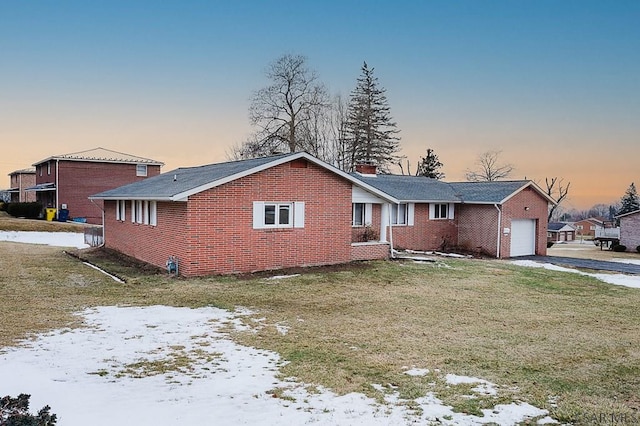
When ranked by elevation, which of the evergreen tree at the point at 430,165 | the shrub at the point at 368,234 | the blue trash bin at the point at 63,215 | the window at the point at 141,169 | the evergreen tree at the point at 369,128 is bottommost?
the shrub at the point at 368,234

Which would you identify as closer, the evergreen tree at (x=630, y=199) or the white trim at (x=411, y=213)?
the white trim at (x=411, y=213)

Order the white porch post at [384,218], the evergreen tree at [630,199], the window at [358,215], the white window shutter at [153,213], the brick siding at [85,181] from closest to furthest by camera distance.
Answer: the white window shutter at [153,213], the white porch post at [384,218], the window at [358,215], the brick siding at [85,181], the evergreen tree at [630,199]

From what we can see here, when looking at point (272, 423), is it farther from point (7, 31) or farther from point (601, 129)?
point (601, 129)

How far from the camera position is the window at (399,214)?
26344mm

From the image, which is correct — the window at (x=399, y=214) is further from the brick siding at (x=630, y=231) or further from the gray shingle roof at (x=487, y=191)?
the brick siding at (x=630, y=231)

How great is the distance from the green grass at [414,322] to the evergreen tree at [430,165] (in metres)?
44.6

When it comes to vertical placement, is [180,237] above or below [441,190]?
below

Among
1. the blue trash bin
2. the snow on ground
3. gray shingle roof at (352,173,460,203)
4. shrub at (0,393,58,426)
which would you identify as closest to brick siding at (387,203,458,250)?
gray shingle roof at (352,173,460,203)

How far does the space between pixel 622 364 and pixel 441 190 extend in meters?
22.1

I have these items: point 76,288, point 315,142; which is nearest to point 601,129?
point 315,142

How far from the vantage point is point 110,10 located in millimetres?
21719

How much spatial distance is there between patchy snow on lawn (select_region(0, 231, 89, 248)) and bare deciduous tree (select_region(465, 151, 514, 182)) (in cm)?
5491

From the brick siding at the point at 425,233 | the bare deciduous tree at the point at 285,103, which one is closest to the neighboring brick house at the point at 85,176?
the bare deciduous tree at the point at 285,103

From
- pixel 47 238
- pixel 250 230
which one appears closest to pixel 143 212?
pixel 250 230
